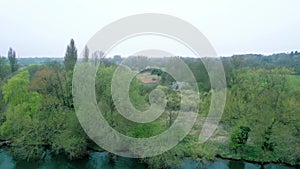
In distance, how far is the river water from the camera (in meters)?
11.3

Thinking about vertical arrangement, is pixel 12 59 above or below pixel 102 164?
above

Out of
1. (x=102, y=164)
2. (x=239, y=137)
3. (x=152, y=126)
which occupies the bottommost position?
(x=102, y=164)

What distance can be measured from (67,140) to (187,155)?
5.61 metres

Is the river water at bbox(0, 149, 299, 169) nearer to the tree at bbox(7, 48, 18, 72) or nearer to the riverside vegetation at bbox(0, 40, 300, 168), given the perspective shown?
the riverside vegetation at bbox(0, 40, 300, 168)

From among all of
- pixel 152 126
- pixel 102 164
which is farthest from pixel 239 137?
pixel 102 164

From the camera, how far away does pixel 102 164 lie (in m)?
11.7

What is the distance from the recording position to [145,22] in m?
10.3

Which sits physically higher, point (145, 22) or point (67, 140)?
point (145, 22)

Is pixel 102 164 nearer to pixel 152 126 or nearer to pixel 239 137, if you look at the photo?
pixel 152 126

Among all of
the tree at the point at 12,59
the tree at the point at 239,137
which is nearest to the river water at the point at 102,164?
the tree at the point at 239,137

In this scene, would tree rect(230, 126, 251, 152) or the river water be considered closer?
the river water

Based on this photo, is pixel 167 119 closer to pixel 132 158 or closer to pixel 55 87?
pixel 132 158

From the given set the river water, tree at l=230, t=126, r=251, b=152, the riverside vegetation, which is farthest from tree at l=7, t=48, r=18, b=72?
tree at l=230, t=126, r=251, b=152

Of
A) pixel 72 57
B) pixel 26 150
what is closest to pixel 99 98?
pixel 26 150
